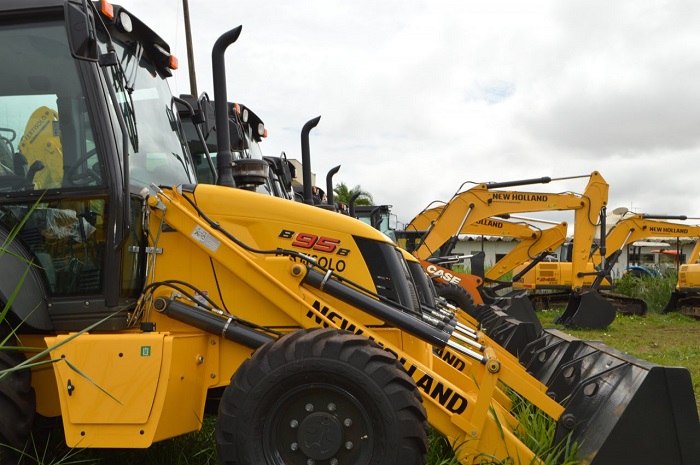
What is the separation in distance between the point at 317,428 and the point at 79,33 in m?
2.30

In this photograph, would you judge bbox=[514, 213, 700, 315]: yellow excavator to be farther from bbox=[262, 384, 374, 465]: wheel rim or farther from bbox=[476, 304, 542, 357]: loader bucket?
bbox=[262, 384, 374, 465]: wheel rim

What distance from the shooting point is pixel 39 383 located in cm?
397

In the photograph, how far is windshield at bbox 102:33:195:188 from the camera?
4254mm

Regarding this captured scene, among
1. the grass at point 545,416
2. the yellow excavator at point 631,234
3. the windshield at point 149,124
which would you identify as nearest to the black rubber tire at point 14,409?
the grass at point 545,416

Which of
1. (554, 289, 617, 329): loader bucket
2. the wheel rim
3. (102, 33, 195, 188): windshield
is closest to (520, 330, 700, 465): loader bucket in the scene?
the wheel rim

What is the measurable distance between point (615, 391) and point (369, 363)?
1494 mm

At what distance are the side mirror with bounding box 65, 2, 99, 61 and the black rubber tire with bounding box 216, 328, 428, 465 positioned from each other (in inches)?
68.8

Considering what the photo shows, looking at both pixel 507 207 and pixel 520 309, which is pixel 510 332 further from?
pixel 507 207

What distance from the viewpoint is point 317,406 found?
3.60 m

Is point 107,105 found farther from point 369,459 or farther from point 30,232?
point 369,459

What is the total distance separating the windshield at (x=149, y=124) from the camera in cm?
425

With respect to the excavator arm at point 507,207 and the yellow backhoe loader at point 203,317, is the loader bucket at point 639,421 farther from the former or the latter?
the excavator arm at point 507,207

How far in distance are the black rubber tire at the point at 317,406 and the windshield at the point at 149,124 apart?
146 cm

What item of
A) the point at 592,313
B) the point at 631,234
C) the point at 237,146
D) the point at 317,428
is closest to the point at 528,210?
the point at 592,313
